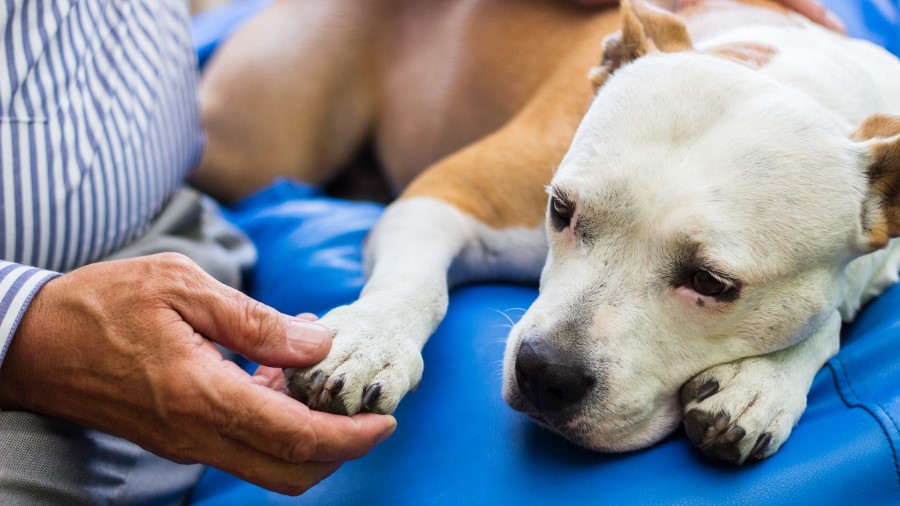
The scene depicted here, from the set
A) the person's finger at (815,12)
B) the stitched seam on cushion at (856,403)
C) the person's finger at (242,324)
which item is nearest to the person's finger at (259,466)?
the person's finger at (242,324)

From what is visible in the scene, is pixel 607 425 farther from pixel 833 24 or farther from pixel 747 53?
pixel 833 24

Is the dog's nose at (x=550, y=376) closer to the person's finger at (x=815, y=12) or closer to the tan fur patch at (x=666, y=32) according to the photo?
the tan fur patch at (x=666, y=32)

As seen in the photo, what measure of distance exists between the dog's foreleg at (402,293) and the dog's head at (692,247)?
174mm

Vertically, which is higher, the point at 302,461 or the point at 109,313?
the point at 109,313

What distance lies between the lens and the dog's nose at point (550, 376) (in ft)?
3.70

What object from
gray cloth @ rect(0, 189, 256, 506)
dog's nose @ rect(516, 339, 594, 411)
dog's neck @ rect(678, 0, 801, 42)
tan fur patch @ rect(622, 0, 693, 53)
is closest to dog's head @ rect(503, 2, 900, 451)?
dog's nose @ rect(516, 339, 594, 411)

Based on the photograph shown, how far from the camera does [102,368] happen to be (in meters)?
1.10

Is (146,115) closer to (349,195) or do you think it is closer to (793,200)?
(349,195)

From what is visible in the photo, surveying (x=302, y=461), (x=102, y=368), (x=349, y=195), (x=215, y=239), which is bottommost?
(x=349, y=195)

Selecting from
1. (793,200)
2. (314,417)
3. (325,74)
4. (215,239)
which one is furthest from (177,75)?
(793,200)

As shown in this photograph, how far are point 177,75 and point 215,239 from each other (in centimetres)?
37

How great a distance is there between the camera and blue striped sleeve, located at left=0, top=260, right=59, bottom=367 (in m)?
1.11

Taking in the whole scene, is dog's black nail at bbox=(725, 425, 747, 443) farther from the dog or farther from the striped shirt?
the striped shirt

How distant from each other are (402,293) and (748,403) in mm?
539
